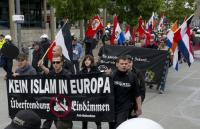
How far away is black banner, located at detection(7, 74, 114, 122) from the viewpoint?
6941 mm

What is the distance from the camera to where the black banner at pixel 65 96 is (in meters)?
6.94

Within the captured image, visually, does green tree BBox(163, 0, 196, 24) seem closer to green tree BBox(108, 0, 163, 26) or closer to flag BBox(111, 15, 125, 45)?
green tree BBox(108, 0, 163, 26)

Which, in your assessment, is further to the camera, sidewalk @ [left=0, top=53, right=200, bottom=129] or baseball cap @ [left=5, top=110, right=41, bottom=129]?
sidewalk @ [left=0, top=53, right=200, bottom=129]

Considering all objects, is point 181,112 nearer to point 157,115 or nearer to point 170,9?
point 157,115

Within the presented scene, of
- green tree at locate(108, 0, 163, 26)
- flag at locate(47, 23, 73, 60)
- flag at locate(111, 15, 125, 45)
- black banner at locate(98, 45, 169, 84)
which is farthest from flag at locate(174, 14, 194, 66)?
green tree at locate(108, 0, 163, 26)

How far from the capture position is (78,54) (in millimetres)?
14375

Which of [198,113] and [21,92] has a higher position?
[21,92]

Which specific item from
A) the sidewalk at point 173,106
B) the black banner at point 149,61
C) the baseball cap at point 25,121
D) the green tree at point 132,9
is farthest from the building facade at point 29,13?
the baseball cap at point 25,121

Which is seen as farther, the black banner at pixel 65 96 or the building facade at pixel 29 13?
the building facade at pixel 29 13

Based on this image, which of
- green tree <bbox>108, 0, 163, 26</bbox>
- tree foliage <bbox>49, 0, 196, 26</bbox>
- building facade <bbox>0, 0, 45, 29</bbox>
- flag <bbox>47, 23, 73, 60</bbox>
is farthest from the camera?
building facade <bbox>0, 0, 45, 29</bbox>

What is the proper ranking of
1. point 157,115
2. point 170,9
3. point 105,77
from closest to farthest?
point 105,77 < point 157,115 < point 170,9

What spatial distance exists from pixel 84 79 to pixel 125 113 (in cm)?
81

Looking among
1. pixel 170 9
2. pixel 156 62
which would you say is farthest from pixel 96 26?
pixel 170 9

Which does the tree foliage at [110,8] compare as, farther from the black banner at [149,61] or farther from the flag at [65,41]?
the flag at [65,41]
